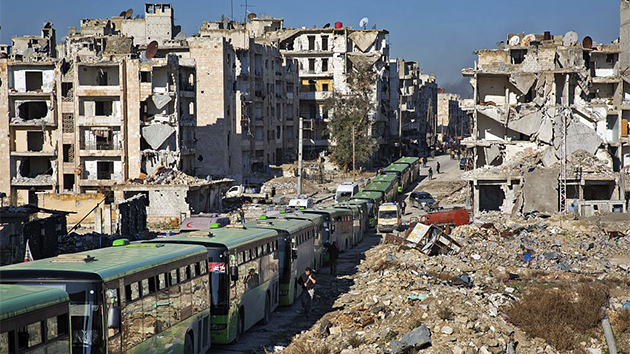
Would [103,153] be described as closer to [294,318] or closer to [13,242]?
[13,242]

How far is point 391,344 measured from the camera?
1925 cm

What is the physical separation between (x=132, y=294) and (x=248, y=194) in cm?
5307

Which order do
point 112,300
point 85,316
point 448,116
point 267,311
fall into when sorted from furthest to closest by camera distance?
1. point 448,116
2. point 267,311
3. point 112,300
4. point 85,316

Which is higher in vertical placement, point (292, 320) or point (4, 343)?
point (4, 343)

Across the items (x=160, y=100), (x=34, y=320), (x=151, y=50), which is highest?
(x=151, y=50)

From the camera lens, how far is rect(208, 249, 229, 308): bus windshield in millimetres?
18875

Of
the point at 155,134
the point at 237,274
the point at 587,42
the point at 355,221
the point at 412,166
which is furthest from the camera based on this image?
the point at 412,166

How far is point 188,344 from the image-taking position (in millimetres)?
17094

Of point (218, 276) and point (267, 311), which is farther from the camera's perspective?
point (267, 311)

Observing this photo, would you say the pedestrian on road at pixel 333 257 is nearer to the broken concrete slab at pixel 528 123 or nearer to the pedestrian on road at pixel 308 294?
the pedestrian on road at pixel 308 294

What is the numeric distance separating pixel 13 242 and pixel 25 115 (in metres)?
32.2

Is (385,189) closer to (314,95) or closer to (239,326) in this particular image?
(314,95)

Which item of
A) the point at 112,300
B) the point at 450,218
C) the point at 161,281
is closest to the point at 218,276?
the point at 161,281

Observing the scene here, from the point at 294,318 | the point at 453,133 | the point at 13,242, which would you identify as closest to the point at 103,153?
the point at 13,242
